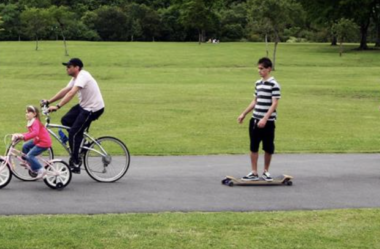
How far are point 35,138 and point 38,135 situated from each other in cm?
7

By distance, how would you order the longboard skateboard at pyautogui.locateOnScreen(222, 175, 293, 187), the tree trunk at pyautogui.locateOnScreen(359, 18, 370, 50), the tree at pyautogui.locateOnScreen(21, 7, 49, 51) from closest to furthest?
the longboard skateboard at pyautogui.locateOnScreen(222, 175, 293, 187)
the tree trunk at pyautogui.locateOnScreen(359, 18, 370, 50)
the tree at pyautogui.locateOnScreen(21, 7, 49, 51)

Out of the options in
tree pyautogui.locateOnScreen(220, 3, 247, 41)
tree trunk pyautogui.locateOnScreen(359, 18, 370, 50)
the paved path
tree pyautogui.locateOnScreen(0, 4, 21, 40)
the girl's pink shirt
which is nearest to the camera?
the paved path

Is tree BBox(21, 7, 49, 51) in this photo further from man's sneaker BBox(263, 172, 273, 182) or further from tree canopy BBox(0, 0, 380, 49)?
man's sneaker BBox(263, 172, 273, 182)

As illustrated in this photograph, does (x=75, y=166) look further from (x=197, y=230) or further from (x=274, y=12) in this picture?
(x=274, y=12)

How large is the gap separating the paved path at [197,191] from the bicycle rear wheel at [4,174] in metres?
0.10

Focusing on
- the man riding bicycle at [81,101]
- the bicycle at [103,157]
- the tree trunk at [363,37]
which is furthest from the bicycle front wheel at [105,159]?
the tree trunk at [363,37]

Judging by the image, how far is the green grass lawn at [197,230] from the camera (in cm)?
632

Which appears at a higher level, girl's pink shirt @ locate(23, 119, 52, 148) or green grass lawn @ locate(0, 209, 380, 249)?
girl's pink shirt @ locate(23, 119, 52, 148)

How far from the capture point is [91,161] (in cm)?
981

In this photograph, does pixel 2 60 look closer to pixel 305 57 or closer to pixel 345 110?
pixel 305 57

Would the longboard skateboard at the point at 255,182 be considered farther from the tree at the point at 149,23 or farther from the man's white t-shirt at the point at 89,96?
the tree at the point at 149,23

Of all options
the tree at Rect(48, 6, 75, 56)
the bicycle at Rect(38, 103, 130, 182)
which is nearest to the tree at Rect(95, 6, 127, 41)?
the tree at Rect(48, 6, 75, 56)

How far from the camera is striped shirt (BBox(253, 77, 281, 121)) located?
31.0 ft

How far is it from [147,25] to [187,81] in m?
63.9
